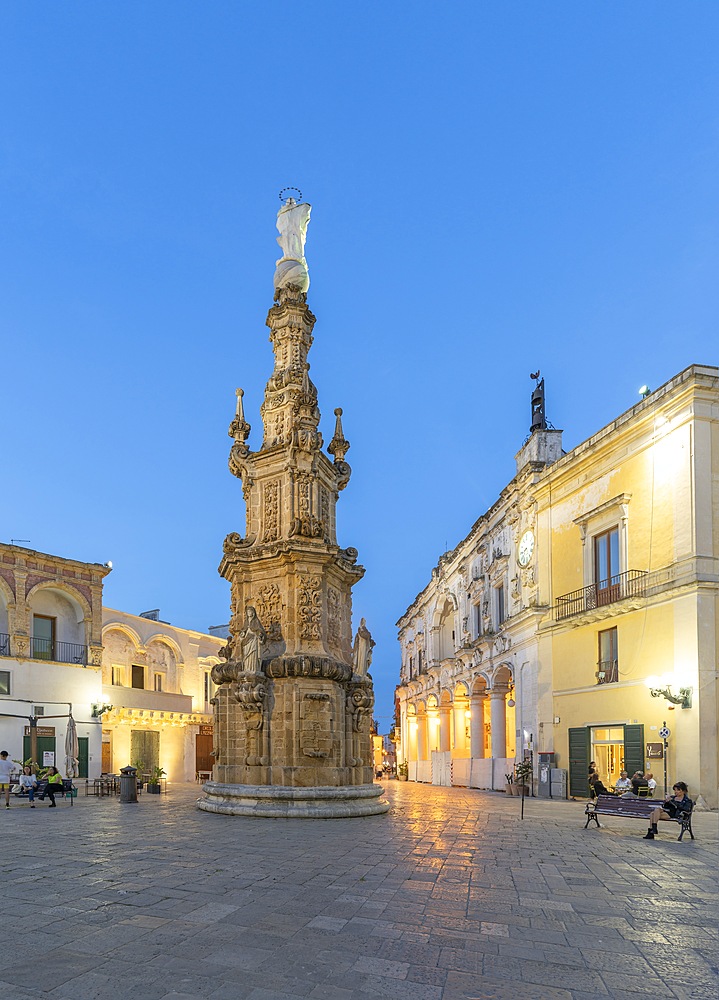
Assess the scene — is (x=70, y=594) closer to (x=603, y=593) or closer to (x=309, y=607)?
(x=309, y=607)

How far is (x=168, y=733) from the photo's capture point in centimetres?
3422

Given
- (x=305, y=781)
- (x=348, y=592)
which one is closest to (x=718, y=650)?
(x=348, y=592)

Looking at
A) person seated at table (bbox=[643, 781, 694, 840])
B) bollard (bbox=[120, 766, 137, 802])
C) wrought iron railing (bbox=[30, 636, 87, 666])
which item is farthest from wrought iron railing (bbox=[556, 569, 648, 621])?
wrought iron railing (bbox=[30, 636, 87, 666])

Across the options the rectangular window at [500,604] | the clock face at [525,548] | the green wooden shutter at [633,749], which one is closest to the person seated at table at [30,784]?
the green wooden shutter at [633,749]

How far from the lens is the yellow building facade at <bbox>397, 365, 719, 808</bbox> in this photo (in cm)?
1888

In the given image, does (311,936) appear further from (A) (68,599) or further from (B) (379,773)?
(B) (379,773)

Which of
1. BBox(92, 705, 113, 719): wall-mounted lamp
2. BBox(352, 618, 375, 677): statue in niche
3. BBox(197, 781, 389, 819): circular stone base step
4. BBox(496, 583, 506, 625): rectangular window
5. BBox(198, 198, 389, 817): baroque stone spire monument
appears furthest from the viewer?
BBox(496, 583, 506, 625): rectangular window

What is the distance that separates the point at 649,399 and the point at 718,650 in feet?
23.2

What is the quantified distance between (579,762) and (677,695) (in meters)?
5.51

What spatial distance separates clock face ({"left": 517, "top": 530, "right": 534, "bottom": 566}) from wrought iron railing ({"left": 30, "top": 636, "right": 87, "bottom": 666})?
17521 millimetres

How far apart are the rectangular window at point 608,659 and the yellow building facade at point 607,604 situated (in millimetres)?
51

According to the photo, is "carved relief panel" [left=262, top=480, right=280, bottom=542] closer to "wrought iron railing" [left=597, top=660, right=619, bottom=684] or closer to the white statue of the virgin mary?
the white statue of the virgin mary

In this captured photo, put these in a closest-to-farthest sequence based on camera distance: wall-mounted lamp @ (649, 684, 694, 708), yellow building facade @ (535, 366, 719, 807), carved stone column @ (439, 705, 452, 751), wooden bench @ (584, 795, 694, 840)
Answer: wooden bench @ (584, 795, 694, 840)
wall-mounted lamp @ (649, 684, 694, 708)
yellow building facade @ (535, 366, 719, 807)
carved stone column @ (439, 705, 452, 751)

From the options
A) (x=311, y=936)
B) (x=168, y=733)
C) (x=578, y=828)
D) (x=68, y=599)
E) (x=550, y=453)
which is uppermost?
(x=550, y=453)
